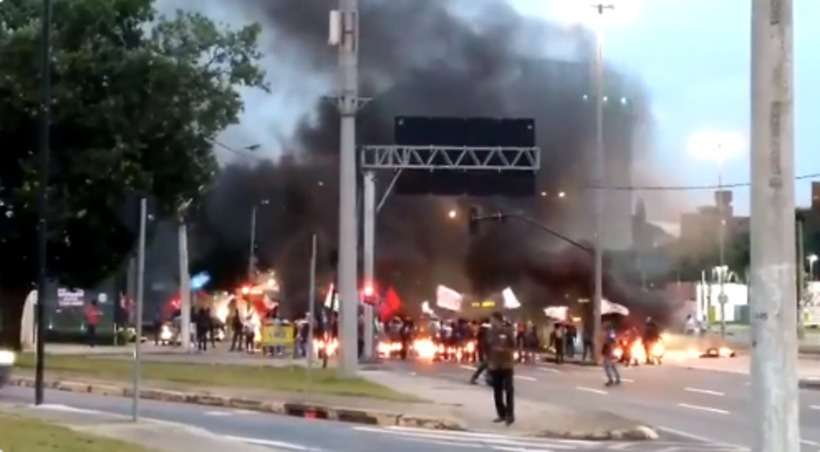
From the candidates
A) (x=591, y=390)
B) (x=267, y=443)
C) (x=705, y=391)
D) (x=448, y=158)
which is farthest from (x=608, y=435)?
(x=448, y=158)

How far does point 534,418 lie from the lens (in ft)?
68.6

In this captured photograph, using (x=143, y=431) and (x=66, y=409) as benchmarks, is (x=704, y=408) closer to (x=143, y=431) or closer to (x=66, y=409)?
(x=66, y=409)

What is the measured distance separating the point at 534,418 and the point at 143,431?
6825 mm

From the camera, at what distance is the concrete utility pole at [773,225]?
21.7 feet

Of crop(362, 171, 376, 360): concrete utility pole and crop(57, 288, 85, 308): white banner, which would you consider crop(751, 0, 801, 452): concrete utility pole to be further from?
crop(57, 288, 85, 308): white banner

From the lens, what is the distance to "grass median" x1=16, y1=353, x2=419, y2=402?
2531 centimetres

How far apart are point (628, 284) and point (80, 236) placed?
3540 cm

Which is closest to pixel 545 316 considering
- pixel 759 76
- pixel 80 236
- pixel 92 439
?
pixel 80 236

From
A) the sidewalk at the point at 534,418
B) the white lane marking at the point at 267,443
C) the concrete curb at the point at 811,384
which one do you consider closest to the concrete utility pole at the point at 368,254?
the concrete curb at the point at 811,384

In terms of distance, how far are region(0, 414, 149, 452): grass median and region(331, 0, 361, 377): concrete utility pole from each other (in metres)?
14.0

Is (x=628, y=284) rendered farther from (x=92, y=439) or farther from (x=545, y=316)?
(x=92, y=439)

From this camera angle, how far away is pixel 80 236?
113ft

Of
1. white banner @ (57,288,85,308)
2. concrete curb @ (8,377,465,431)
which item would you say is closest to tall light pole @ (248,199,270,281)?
white banner @ (57,288,85,308)

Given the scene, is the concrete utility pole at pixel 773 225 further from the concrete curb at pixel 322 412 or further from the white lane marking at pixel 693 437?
the concrete curb at pixel 322 412
